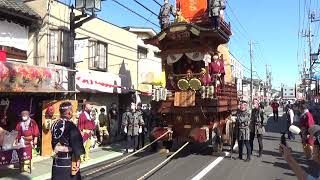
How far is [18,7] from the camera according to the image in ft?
49.9

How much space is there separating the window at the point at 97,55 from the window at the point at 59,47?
106 inches

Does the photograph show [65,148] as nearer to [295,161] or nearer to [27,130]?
[295,161]

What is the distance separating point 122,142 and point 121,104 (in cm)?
414

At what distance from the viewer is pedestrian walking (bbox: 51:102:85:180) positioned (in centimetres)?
694

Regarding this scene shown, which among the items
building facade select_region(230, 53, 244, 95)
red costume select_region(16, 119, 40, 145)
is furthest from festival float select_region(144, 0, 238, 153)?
building facade select_region(230, 53, 244, 95)

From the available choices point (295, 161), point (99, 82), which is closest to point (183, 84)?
point (99, 82)

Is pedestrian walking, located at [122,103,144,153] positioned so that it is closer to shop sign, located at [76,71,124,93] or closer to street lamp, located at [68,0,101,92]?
street lamp, located at [68,0,101,92]

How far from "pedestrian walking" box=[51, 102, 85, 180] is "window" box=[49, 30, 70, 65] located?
10195mm

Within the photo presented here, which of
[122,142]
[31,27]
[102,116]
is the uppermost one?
[31,27]

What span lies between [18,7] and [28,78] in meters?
2.77

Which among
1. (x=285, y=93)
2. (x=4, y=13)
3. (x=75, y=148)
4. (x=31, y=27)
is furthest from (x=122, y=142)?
(x=285, y=93)

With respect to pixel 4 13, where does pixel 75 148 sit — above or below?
below

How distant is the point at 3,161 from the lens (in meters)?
11.6

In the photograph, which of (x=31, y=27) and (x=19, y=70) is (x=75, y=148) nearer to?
(x=19, y=70)
